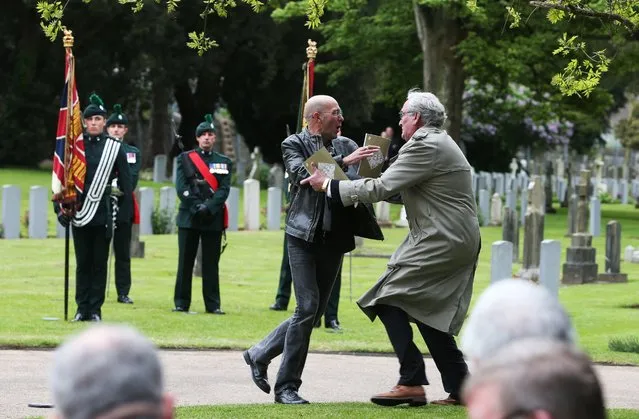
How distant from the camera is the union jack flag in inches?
531

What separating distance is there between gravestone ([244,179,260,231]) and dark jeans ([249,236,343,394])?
2003 cm

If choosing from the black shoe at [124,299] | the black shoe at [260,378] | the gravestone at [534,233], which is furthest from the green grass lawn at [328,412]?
the gravestone at [534,233]

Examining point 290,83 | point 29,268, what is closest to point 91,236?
point 29,268

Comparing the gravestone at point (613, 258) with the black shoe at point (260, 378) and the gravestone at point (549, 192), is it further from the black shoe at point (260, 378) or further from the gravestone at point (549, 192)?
the gravestone at point (549, 192)

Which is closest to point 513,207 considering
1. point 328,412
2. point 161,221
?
point 161,221

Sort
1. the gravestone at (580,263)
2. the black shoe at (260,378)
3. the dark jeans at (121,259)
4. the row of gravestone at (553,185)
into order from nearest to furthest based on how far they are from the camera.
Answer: the black shoe at (260,378) < the dark jeans at (121,259) < the gravestone at (580,263) < the row of gravestone at (553,185)

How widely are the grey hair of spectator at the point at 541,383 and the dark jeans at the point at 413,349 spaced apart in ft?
18.9

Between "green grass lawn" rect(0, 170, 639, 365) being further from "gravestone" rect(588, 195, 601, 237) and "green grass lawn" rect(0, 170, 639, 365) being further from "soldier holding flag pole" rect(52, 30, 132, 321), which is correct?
"gravestone" rect(588, 195, 601, 237)

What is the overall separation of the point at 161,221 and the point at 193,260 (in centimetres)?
1227

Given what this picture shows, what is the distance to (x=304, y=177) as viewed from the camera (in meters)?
9.03

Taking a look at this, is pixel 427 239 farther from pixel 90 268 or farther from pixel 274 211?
pixel 274 211

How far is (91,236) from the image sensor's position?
533 inches

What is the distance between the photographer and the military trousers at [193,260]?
14.8 m

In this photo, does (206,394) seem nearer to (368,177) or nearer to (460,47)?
(368,177)
